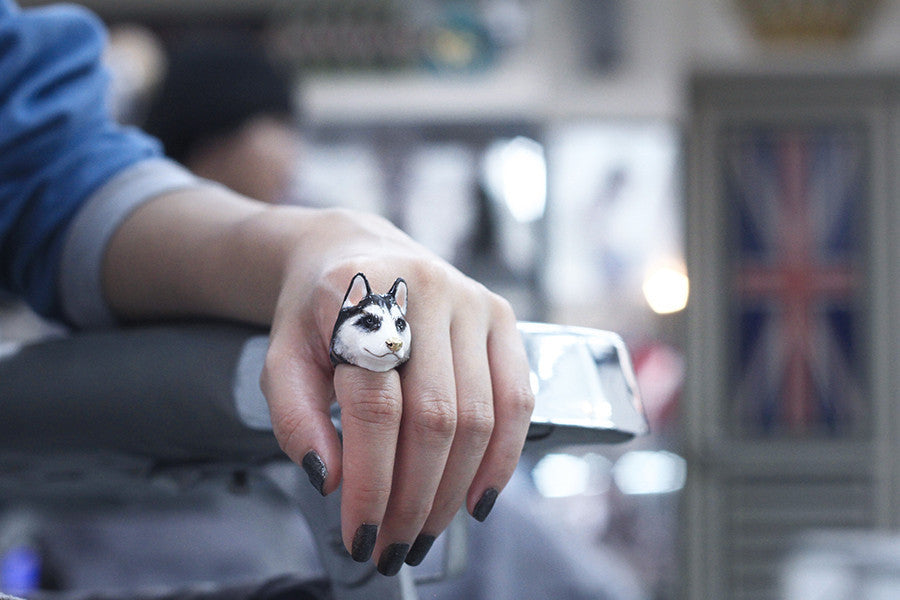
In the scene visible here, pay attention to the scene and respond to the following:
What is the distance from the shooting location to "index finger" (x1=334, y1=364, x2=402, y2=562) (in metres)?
0.31

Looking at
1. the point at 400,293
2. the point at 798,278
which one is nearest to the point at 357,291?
the point at 400,293

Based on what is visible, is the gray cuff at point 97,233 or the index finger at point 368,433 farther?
the gray cuff at point 97,233

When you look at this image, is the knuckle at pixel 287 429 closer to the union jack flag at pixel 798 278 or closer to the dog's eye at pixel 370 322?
the dog's eye at pixel 370 322

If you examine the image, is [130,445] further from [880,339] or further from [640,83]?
[880,339]

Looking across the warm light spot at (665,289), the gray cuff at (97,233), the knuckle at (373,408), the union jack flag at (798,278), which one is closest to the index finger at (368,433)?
the knuckle at (373,408)

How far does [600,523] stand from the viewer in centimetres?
316

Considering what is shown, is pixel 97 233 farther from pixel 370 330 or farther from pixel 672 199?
pixel 672 199

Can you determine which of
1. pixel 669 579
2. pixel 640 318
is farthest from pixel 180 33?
pixel 669 579

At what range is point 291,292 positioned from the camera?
1.20 feet

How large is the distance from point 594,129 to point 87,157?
108 inches

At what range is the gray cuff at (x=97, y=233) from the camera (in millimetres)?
552

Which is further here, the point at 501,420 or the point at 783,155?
the point at 783,155

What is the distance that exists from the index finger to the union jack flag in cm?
336

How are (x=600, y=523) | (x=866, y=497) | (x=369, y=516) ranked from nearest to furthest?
(x=369, y=516), (x=600, y=523), (x=866, y=497)
